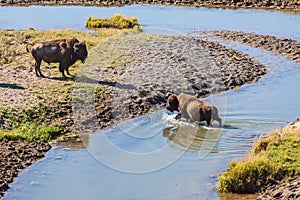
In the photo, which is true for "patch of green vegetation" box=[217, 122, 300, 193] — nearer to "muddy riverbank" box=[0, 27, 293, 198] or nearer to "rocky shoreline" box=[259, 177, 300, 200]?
"rocky shoreline" box=[259, 177, 300, 200]

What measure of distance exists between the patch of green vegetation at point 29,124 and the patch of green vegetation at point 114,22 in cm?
1444

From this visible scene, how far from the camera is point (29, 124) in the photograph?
17422 mm

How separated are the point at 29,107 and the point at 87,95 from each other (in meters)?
1.97

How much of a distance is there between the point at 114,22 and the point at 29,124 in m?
16.1

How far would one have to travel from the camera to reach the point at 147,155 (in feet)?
52.2

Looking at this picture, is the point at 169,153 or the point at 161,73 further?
the point at 161,73

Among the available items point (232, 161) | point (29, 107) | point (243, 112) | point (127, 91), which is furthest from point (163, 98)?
point (232, 161)

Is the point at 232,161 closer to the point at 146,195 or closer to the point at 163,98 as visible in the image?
the point at 146,195

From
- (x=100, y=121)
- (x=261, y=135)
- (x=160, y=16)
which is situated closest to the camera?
(x=261, y=135)

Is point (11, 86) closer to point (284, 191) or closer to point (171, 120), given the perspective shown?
point (171, 120)

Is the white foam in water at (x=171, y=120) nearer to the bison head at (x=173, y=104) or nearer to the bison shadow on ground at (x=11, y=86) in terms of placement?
the bison head at (x=173, y=104)

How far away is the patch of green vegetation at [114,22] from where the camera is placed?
106ft

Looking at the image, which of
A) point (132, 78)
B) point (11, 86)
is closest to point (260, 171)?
point (132, 78)

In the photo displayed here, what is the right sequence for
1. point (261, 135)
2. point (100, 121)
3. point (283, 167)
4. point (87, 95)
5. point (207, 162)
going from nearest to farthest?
1. point (283, 167)
2. point (207, 162)
3. point (261, 135)
4. point (100, 121)
5. point (87, 95)
